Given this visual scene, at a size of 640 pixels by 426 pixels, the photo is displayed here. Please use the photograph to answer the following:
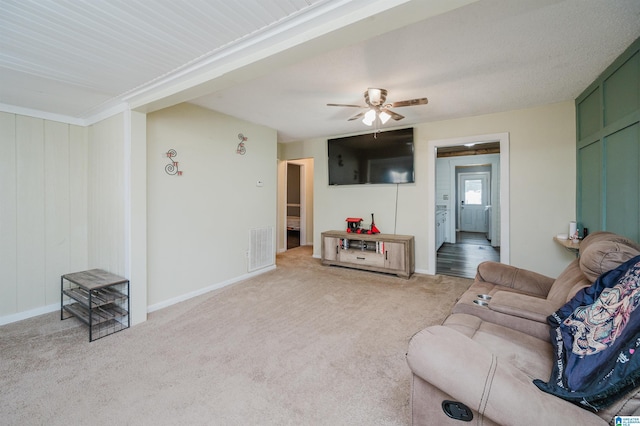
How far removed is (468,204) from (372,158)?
21.0 feet

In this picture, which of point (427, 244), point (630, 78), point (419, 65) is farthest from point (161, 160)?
point (630, 78)

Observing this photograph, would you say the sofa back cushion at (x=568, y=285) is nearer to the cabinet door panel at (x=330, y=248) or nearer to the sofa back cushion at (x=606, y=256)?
the sofa back cushion at (x=606, y=256)

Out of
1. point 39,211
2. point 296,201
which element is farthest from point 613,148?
point 296,201

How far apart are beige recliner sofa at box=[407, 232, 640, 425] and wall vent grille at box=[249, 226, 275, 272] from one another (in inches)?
119

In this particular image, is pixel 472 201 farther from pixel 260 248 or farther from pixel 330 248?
pixel 260 248

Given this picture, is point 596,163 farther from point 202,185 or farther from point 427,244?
point 202,185

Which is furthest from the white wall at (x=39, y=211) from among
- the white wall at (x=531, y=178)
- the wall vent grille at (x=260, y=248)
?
the white wall at (x=531, y=178)

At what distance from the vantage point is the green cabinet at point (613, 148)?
203 cm

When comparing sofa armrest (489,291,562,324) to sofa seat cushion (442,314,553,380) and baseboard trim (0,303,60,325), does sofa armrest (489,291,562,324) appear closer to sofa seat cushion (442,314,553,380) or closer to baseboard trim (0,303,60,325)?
sofa seat cushion (442,314,553,380)

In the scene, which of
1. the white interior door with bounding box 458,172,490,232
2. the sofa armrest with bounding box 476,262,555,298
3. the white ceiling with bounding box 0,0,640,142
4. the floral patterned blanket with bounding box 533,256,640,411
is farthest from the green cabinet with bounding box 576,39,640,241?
the white interior door with bounding box 458,172,490,232

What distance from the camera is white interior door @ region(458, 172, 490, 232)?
8938 mm

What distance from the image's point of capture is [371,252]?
4344 mm

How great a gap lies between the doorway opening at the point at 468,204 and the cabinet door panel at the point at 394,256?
52cm

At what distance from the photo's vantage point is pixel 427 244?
167 inches
